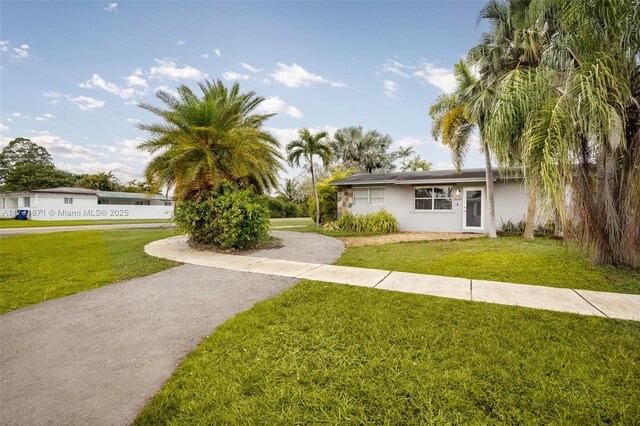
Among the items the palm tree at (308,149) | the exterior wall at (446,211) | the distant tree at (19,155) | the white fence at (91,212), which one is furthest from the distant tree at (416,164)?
the distant tree at (19,155)

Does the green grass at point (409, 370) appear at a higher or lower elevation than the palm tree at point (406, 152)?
lower

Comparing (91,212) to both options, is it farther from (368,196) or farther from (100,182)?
(368,196)

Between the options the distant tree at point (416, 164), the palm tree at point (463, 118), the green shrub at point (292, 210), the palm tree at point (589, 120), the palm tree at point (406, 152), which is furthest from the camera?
the distant tree at point (416, 164)

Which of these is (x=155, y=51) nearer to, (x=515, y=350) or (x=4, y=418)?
(x=4, y=418)

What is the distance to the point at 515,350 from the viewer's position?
2867 mm

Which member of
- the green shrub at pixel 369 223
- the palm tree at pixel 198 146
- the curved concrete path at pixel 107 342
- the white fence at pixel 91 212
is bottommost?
the curved concrete path at pixel 107 342

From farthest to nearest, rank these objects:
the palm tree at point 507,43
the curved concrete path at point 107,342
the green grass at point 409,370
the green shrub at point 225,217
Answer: the palm tree at point 507,43 → the green shrub at point 225,217 → the curved concrete path at point 107,342 → the green grass at point 409,370

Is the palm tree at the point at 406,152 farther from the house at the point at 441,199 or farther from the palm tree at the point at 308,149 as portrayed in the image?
the house at the point at 441,199

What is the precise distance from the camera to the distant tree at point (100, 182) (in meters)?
42.0

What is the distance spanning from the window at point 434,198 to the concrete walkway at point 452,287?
994 centimetres

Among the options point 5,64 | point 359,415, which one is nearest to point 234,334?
point 359,415

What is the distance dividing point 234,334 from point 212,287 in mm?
2110

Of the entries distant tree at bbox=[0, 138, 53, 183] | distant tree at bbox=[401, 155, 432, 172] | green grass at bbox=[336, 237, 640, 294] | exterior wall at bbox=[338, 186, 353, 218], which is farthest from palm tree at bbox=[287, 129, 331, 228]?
distant tree at bbox=[0, 138, 53, 183]

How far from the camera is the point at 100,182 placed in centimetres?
4253
